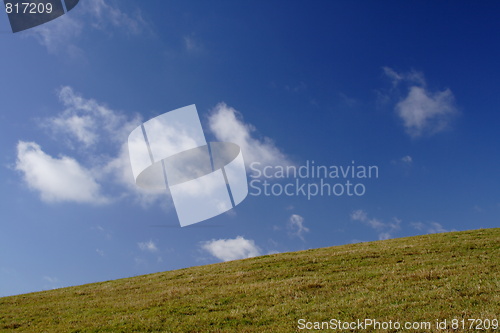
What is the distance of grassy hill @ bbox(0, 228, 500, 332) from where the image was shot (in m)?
13.6

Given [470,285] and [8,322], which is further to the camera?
[8,322]

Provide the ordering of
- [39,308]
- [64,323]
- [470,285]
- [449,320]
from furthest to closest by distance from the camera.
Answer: [39,308] < [64,323] < [470,285] < [449,320]

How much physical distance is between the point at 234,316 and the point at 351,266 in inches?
429

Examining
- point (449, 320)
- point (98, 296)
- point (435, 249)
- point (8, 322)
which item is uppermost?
point (435, 249)

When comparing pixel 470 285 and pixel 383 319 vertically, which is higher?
pixel 470 285

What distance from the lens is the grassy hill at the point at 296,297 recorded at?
44.6ft

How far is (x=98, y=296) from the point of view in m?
23.4

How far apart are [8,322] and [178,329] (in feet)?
36.3

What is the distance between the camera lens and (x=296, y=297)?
16.8 m

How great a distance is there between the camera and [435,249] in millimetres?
26016

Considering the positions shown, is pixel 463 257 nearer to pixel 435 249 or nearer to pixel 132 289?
pixel 435 249

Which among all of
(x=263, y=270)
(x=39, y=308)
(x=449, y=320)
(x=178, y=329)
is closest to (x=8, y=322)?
(x=39, y=308)

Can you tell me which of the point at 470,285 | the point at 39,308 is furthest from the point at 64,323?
the point at 470,285

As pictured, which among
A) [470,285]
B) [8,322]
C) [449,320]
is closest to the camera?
[449,320]
